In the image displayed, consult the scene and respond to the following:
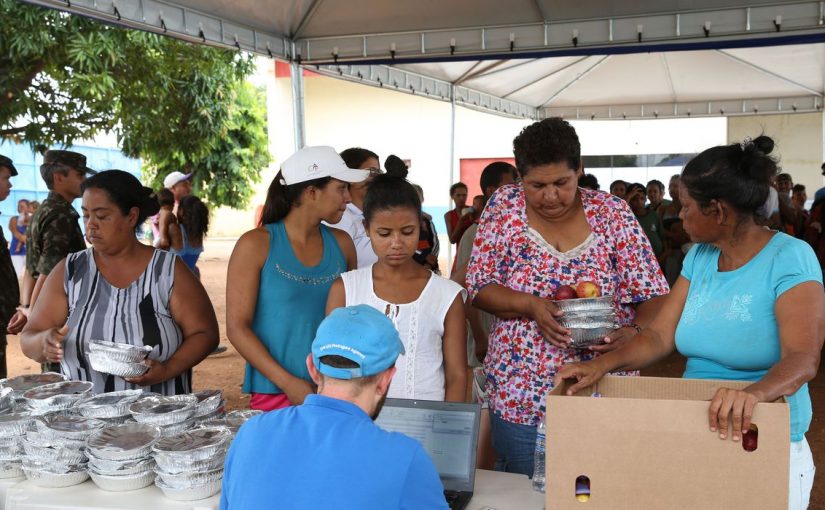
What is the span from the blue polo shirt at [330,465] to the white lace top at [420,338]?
3.04 ft

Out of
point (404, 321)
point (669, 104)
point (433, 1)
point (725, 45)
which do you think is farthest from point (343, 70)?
point (669, 104)

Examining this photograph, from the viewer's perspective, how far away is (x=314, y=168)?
8.76ft

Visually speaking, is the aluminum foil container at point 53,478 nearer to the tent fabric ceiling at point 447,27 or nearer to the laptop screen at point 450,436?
the laptop screen at point 450,436

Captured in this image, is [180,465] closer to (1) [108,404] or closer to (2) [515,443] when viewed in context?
(1) [108,404]

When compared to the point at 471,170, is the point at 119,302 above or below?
below

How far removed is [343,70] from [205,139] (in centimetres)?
525

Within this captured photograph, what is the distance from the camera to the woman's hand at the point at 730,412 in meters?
1.48

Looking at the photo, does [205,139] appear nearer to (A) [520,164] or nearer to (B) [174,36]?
(B) [174,36]

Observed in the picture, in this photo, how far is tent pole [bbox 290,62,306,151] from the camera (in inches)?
256

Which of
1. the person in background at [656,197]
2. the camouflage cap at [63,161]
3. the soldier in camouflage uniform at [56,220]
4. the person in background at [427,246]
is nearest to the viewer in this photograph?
the soldier in camouflage uniform at [56,220]

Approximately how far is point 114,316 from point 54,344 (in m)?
0.22

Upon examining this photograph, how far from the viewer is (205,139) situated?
37.9 ft

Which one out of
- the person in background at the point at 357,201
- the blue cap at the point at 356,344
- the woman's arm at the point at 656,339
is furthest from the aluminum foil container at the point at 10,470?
the person in background at the point at 357,201

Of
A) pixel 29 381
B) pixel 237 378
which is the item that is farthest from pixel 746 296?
pixel 237 378
